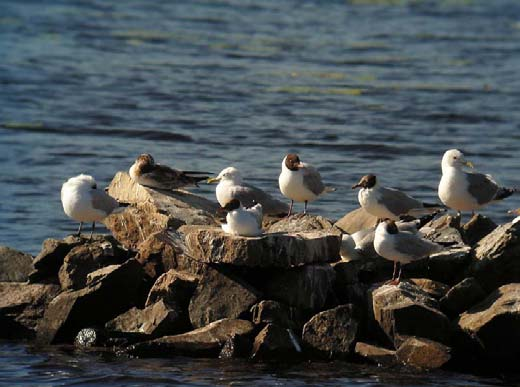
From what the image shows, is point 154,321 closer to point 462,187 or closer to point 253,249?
point 253,249

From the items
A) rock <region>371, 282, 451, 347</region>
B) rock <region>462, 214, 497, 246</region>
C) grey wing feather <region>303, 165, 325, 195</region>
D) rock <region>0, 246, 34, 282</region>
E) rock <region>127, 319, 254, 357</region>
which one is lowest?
rock <region>127, 319, 254, 357</region>

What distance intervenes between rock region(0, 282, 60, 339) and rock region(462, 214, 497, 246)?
4.34m

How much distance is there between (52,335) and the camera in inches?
480

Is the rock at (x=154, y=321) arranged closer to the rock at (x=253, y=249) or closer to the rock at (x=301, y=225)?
the rock at (x=253, y=249)

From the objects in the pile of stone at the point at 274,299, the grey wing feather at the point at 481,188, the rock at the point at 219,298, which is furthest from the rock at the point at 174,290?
the grey wing feather at the point at 481,188

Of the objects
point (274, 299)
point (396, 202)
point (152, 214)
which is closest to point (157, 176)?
point (152, 214)

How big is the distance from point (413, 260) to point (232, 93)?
16.8 meters

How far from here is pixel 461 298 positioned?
1180 cm

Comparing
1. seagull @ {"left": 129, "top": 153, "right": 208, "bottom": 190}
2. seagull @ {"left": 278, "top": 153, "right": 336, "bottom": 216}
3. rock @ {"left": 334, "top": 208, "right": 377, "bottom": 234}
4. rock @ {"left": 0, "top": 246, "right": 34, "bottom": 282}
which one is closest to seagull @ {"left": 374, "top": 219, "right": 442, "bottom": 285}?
rock @ {"left": 334, "top": 208, "right": 377, "bottom": 234}

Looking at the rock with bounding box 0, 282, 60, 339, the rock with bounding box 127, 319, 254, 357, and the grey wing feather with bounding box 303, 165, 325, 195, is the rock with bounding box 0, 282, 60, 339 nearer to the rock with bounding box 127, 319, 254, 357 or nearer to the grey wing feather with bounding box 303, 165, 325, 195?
the rock with bounding box 127, 319, 254, 357

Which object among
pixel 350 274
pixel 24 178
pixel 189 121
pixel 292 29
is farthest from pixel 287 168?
pixel 292 29

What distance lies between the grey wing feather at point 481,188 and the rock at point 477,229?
494 millimetres

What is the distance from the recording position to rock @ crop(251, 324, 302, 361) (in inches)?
450

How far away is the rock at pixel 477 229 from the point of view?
1352cm
